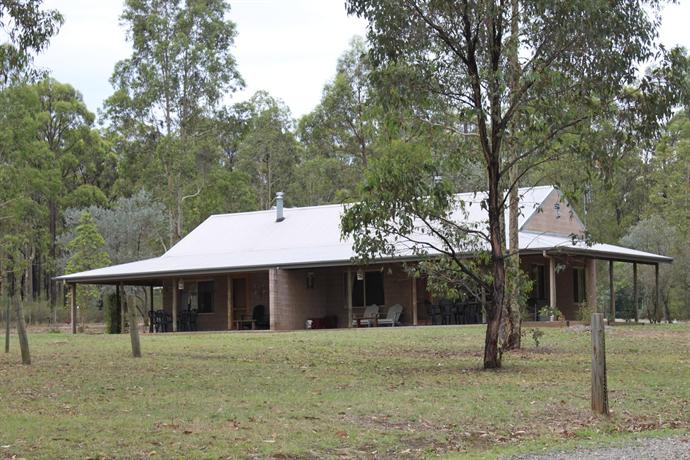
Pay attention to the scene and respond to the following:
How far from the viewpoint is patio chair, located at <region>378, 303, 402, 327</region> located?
30.4m

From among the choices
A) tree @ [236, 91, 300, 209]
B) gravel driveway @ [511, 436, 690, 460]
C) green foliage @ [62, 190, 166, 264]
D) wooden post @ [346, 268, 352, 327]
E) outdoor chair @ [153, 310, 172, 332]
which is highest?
tree @ [236, 91, 300, 209]

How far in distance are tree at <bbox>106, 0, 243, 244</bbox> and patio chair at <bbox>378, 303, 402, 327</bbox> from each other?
50.2 ft

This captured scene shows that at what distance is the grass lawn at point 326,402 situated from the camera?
905cm

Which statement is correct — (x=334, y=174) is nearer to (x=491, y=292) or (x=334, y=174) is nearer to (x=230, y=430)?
(x=491, y=292)

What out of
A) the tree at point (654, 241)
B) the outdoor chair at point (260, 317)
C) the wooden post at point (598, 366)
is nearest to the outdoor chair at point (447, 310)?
the outdoor chair at point (260, 317)

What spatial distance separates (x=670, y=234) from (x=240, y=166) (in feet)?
81.4

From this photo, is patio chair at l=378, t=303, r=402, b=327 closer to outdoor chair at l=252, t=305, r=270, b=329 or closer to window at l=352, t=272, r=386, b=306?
window at l=352, t=272, r=386, b=306

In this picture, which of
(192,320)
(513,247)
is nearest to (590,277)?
(513,247)

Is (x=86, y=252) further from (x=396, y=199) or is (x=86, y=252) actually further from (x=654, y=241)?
(x=396, y=199)

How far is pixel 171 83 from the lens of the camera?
42562mm

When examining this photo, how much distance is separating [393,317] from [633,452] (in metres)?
22.1

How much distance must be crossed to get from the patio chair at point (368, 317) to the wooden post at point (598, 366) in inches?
791

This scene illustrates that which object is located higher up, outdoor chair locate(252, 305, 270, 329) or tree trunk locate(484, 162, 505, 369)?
tree trunk locate(484, 162, 505, 369)

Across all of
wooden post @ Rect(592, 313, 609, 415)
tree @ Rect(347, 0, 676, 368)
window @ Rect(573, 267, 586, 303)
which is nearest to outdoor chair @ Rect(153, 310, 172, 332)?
window @ Rect(573, 267, 586, 303)
